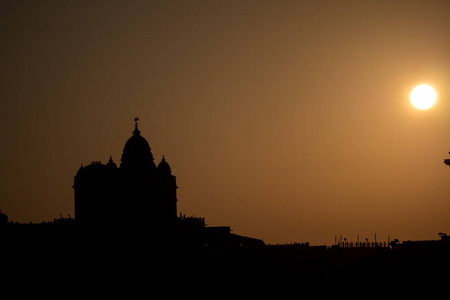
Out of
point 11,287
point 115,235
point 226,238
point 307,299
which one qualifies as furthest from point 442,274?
point 226,238

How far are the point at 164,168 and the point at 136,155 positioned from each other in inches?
164

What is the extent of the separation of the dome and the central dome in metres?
1.82

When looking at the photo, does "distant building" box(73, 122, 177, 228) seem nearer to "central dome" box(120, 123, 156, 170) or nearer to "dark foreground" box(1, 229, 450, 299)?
"central dome" box(120, 123, 156, 170)

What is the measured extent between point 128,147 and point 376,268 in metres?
25.2

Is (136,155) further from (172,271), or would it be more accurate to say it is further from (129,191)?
(172,271)

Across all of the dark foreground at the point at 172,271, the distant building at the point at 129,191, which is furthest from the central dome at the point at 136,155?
the dark foreground at the point at 172,271

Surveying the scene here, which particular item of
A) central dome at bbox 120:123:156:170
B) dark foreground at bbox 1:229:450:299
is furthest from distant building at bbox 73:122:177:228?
dark foreground at bbox 1:229:450:299

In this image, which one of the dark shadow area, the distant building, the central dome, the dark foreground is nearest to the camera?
the dark foreground

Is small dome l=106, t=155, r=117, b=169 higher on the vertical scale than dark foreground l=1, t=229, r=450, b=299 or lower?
higher

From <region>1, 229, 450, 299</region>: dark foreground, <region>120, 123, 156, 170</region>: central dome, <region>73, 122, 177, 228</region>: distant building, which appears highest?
<region>120, 123, 156, 170</region>: central dome

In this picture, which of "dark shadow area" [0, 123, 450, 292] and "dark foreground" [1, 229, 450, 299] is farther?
"dark shadow area" [0, 123, 450, 292]

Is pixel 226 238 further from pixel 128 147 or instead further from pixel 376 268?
pixel 376 268

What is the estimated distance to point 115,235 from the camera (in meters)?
82.9

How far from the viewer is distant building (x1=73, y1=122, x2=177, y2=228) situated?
85.6 metres
